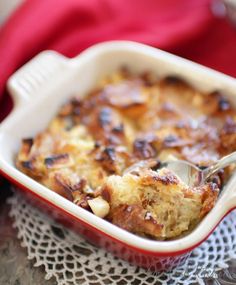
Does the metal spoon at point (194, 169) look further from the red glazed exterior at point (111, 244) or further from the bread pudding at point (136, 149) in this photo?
the red glazed exterior at point (111, 244)

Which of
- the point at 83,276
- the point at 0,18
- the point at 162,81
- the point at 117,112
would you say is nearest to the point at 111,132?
the point at 117,112

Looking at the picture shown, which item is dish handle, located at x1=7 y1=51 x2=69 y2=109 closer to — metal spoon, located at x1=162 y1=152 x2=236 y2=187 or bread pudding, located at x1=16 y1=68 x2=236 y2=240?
bread pudding, located at x1=16 y1=68 x2=236 y2=240

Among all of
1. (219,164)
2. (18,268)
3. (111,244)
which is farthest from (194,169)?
(18,268)

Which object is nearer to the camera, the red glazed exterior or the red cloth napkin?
the red glazed exterior

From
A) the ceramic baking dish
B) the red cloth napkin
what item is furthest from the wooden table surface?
the red cloth napkin

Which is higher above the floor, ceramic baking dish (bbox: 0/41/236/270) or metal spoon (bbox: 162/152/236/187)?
ceramic baking dish (bbox: 0/41/236/270)

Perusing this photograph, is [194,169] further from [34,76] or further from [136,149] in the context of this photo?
[34,76]

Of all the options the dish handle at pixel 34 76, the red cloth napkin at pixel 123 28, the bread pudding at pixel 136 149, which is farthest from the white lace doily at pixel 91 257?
the red cloth napkin at pixel 123 28
